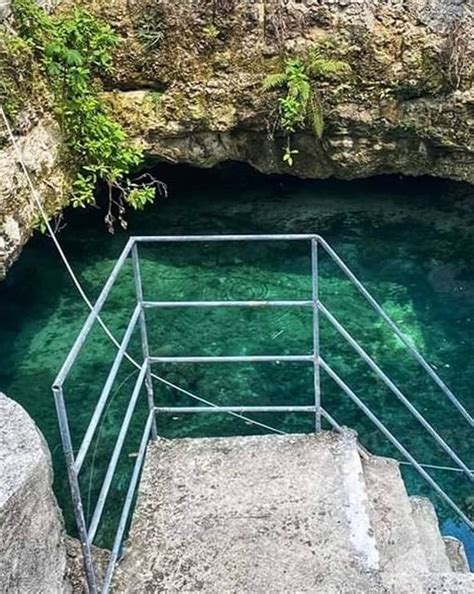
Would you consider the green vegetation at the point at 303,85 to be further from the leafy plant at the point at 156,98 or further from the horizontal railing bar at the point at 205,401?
the horizontal railing bar at the point at 205,401

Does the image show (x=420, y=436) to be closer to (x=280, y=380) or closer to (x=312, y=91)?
(x=280, y=380)

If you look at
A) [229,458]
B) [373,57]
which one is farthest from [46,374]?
[373,57]

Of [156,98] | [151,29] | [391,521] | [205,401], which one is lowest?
[205,401]

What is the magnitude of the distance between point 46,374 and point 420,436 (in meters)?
3.07

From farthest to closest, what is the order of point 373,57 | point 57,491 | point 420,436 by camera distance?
point 373,57 < point 420,436 < point 57,491

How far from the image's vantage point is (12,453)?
7.14 feet

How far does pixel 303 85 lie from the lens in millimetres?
6398

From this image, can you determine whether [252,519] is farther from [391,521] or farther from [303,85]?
[303,85]

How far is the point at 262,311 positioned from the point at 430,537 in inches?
152

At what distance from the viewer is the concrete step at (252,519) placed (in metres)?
2.63

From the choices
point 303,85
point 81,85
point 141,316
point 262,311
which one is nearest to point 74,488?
point 141,316

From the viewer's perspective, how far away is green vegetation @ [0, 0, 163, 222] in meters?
5.73

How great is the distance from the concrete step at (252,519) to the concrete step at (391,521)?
4.3 inches

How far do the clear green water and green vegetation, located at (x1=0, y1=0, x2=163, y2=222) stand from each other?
4.20 ft
